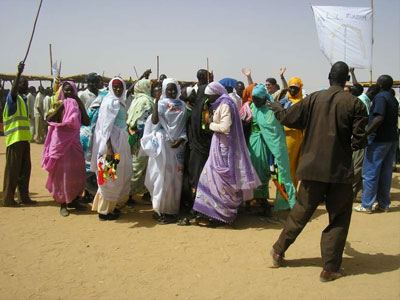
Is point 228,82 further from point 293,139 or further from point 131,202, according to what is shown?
point 131,202

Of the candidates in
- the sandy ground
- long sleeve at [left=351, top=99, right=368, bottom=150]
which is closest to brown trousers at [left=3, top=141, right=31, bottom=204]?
the sandy ground

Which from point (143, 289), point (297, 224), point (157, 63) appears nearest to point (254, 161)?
point (297, 224)

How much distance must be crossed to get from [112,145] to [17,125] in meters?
2.07

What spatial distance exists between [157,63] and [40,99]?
4767 mm

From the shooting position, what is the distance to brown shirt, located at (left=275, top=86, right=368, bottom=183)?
3648 mm

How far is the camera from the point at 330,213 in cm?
383

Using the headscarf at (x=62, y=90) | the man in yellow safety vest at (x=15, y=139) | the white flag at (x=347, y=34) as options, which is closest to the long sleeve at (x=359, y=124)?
the headscarf at (x=62, y=90)

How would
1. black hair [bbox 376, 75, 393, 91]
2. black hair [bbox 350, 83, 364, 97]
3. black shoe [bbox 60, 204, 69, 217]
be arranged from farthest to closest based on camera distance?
1. black hair [bbox 350, 83, 364, 97]
2. black hair [bbox 376, 75, 393, 91]
3. black shoe [bbox 60, 204, 69, 217]

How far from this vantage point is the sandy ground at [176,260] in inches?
141

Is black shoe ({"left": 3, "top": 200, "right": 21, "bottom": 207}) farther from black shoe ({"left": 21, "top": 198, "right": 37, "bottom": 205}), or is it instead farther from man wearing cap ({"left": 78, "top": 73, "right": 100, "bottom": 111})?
man wearing cap ({"left": 78, "top": 73, "right": 100, "bottom": 111})

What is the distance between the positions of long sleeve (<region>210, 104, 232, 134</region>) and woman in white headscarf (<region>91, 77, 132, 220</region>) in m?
1.38

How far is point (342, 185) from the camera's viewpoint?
377 centimetres

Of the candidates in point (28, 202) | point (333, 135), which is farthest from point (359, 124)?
point (28, 202)

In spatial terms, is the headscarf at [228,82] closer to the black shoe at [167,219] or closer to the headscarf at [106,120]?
the headscarf at [106,120]
